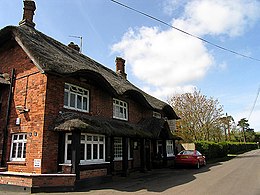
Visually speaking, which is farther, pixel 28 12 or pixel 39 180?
pixel 28 12

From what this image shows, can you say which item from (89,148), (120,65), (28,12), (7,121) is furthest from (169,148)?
(28,12)

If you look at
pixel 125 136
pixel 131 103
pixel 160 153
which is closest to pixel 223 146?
pixel 160 153

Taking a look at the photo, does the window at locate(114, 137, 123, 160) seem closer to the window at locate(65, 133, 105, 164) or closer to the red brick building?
the red brick building

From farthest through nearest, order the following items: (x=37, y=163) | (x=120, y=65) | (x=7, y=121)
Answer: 1. (x=120, y=65)
2. (x=7, y=121)
3. (x=37, y=163)

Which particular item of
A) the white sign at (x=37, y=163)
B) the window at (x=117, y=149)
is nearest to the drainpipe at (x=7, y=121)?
the white sign at (x=37, y=163)

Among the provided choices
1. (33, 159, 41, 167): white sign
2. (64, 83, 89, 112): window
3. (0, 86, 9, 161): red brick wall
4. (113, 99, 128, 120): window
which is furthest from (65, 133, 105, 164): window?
(0, 86, 9, 161): red brick wall

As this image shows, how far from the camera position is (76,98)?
42.9ft

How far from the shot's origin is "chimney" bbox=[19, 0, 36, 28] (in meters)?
15.9

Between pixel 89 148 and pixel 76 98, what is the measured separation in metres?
2.86

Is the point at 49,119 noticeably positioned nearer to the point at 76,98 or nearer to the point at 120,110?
the point at 76,98

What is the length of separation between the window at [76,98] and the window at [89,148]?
177cm

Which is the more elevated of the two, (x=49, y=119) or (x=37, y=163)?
(x=49, y=119)

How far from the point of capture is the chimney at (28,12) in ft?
52.2

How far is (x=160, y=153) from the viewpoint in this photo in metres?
20.5
